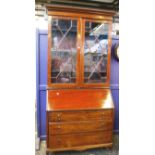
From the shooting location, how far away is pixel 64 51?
8.62 feet

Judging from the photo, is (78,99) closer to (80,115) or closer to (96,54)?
(80,115)

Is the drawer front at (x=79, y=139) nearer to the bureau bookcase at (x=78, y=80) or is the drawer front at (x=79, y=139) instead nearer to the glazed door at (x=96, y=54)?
the bureau bookcase at (x=78, y=80)

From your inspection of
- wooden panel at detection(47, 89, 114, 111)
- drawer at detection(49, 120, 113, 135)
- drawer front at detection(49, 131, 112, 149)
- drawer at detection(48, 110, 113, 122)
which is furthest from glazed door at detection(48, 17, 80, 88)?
drawer front at detection(49, 131, 112, 149)

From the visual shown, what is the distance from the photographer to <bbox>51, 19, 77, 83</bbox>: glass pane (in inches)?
100

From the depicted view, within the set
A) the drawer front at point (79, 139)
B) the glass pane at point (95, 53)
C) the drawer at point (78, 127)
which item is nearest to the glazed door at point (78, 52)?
the glass pane at point (95, 53)

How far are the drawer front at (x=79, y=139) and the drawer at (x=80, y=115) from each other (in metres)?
0.22

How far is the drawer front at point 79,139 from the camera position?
237cm
